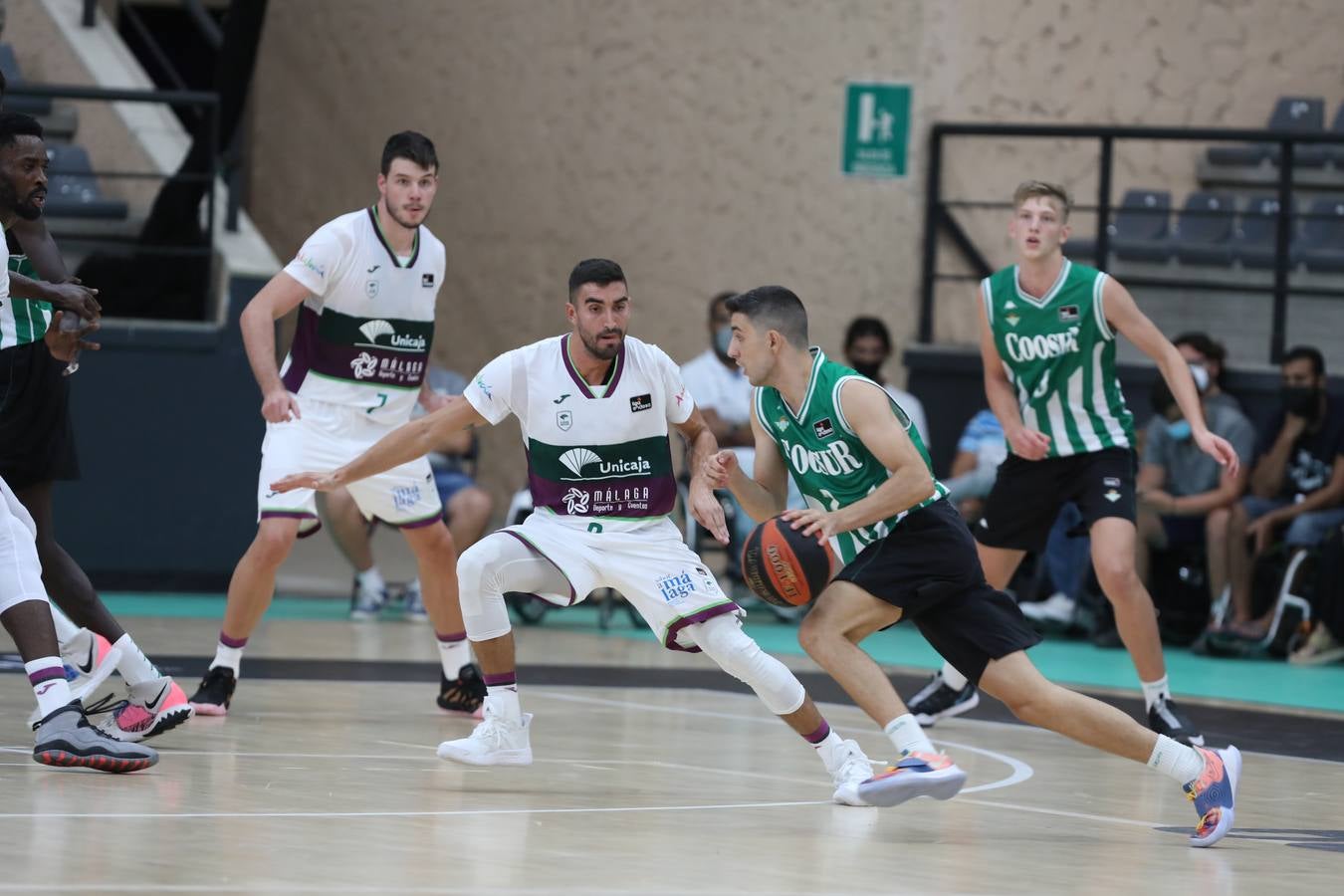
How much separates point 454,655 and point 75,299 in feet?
7.92

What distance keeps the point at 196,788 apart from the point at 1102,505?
343 centimetres

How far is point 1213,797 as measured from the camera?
548cm

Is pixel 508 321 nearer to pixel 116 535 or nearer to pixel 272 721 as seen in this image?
pixel 116 535

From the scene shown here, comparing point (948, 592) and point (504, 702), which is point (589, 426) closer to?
point (504, 702)

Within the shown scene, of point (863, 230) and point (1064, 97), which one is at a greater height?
point (1064, 97)

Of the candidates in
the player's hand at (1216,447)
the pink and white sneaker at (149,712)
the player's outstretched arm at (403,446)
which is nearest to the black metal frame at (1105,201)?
the player's hand at (1216,447)

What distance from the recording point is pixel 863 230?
13828mm

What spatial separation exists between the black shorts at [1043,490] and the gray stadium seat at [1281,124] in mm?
7091

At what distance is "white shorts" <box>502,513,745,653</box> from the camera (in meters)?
6.10

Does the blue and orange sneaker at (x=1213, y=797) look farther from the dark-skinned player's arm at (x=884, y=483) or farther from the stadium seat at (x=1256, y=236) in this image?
the stadium seat at (x=1256, y=236)

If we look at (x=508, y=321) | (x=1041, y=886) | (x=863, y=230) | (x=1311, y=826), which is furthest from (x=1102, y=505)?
(x=508, y=321)

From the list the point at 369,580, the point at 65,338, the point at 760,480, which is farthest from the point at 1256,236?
the point at 65,338

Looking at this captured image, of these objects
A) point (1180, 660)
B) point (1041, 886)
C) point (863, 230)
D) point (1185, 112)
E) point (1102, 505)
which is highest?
point (1185, 112)

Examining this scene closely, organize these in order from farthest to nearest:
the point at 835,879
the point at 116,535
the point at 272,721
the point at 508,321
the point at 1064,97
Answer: the point at 508,321
the point at 1064,97
the point at 116,535
the point at 272,721
the point at 835,879
